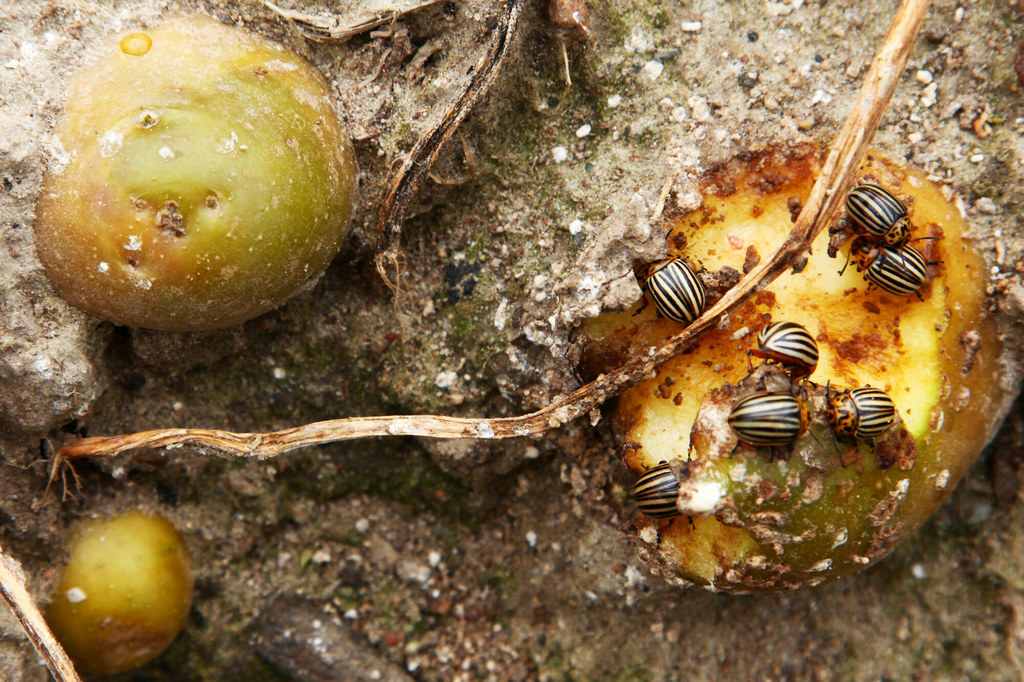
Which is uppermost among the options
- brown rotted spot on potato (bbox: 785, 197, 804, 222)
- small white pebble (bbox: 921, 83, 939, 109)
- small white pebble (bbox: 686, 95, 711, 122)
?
small white pebble (bbox: 921, 83, 939, 109)

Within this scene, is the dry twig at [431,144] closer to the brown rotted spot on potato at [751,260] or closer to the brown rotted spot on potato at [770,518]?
the brown rotted spot on potato at [751,260]

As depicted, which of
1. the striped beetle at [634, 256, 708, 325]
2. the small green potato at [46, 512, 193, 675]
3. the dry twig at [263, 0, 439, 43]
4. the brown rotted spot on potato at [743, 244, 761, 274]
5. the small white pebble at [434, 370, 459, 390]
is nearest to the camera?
the striped beetle at [634, 256, 708, 325]

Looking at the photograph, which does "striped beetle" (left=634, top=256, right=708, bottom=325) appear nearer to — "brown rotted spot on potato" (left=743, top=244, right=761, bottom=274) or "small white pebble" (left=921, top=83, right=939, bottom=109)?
"brown rotted spot on potato" (left=743, top=244, right=761, bottom=274)

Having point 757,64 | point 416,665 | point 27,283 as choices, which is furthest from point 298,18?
point 416,665

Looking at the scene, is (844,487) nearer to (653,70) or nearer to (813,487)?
(813,487)

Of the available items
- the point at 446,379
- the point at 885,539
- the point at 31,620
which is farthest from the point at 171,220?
the point at 885,539

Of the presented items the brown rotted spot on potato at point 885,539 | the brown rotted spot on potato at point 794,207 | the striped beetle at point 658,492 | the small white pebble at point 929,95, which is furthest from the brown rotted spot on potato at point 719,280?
the small white pebble at point 929,95

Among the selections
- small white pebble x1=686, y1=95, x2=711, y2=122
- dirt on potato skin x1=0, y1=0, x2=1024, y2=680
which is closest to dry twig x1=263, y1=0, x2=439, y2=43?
dirt on potato skin x1=0, y1=0, x2=1024, y2=680

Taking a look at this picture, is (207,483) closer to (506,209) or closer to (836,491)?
(506,209)
